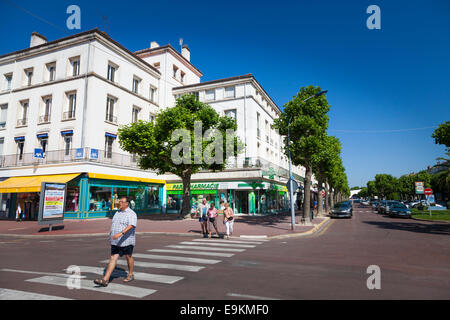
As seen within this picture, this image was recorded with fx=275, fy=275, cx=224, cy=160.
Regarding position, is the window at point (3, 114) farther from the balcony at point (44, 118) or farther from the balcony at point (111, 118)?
the balcony at point (111, 118)

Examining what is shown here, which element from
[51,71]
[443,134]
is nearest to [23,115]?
[51,71]

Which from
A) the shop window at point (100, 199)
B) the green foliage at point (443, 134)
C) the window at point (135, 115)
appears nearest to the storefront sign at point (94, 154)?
the shop window at point (100, 199)

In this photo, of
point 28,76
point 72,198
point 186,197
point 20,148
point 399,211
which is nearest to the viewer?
point 72,198

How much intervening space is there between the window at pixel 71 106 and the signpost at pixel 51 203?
9910 mm

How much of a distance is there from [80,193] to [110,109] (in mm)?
8207

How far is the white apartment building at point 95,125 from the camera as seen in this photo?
74.6 feet

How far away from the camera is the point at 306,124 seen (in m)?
18.1

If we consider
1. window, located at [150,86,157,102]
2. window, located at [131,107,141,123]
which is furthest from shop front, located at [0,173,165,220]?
window, located at [150,86,157,102]

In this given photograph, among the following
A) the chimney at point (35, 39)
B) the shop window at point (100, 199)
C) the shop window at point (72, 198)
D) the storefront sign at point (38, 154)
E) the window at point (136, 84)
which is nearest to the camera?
the shop window at point (72, 198)

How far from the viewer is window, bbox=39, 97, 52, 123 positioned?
24866mm

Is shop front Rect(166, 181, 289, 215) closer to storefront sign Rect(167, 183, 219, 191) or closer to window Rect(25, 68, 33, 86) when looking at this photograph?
storefront sign Rect(167, 183, 219, 191)

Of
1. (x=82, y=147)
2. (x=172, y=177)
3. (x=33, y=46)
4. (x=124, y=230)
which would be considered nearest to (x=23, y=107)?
(x=33, y=46)

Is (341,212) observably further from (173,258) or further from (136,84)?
(136,84)

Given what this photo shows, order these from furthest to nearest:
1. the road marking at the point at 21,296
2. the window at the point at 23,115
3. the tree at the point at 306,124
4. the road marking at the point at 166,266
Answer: the window at the point at 23,115, the tree at the point at 306,124, the road marking at the point at 166,266, the road marking at the point at 21,296
